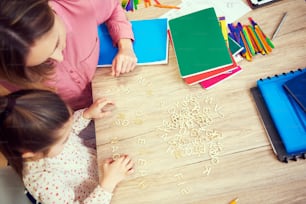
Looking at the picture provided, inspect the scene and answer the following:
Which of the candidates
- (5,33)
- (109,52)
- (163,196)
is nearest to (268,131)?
(163,196)

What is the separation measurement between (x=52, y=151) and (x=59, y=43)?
0.89 ft

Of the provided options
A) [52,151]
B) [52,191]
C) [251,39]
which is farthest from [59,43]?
[251,39]

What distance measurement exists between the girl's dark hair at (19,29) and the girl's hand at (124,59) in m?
0.25

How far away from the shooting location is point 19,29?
2.31ft

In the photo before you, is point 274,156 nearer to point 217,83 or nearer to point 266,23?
point 217,83

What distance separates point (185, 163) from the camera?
0.84 metres

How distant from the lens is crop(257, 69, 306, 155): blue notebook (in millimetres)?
791

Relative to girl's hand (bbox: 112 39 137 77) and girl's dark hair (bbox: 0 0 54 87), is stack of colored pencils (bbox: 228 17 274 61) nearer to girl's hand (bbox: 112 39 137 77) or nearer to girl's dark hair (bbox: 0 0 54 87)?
girl's hand (bbox: 112 39 137 77)

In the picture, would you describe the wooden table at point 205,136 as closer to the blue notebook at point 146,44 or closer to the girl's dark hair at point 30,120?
the blue notebook at point 146,44

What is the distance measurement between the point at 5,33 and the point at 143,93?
40 centimetres

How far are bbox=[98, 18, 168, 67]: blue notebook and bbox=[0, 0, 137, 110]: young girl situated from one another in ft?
0.09

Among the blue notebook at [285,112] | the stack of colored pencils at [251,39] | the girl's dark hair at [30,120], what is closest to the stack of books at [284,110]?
the blue notebook at [285,112]

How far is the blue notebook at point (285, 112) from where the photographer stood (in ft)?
2.59

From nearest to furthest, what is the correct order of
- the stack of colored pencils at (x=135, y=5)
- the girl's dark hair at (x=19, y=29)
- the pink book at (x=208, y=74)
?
the girl's dark hair at (x=19, y=29)
the pink book at (x=208, y=74)
the stack of colored pencils at (x=135, y=5)
